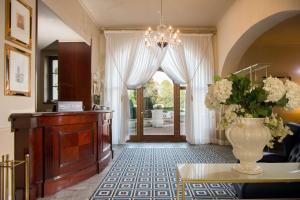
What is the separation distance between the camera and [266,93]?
177cm

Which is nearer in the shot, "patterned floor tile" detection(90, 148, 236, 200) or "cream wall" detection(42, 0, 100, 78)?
"patterned floor tile" detection(90, 148, 236, 200)

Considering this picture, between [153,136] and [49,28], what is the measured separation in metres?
5.10

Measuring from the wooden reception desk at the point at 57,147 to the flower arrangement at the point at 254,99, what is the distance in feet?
7.90

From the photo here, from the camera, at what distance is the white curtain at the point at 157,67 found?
7836mm

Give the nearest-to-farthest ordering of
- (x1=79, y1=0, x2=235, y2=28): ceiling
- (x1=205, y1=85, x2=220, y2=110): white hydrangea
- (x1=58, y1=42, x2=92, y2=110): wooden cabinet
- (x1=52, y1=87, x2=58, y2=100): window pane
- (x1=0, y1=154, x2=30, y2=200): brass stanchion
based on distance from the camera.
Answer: (x1=205, y1=85, x2=220, y2=110): white hydrangea, (x1=0, y1=154, x2=30, y2=200): brass stanchion, (x1=52, y1=87, x2=58, y2=100): window pane, (x1=58, y1=42, x2=92, y2=110): wooden cabinet, (x1=79, y1=0, x2=235, y2=28): ceiling

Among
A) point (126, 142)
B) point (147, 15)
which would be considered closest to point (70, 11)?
point (147, 15)

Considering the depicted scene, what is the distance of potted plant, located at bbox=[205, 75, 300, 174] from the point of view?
1.79 metres

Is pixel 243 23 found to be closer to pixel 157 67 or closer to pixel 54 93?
pixel 157 67

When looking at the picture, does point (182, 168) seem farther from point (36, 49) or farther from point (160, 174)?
point (36, 49)

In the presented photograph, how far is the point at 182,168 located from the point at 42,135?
7.15 feet

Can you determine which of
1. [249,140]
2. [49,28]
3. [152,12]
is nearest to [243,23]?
[152,12]

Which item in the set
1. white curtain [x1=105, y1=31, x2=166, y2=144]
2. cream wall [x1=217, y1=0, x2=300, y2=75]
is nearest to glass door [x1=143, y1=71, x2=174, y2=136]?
white curtain [x1=105, y1=31, x2=166, y2=144]

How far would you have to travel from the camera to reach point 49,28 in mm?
4301

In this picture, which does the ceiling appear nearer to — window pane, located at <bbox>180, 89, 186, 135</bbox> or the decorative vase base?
window pane, located at <bbox>180, 89, 186, 135</bbox>
